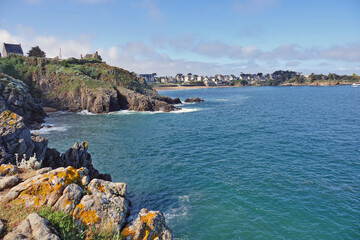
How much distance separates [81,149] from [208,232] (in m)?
16.8

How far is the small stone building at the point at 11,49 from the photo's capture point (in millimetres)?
109438

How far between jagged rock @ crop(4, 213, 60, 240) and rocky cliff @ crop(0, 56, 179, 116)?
73232mm

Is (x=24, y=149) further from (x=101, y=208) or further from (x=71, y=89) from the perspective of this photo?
(x=71, y=89)

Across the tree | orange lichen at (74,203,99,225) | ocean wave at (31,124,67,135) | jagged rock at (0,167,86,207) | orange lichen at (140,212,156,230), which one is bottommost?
ocean wave at (31,124,67,135)

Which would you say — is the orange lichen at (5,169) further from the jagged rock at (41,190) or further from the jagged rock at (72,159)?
the jagged rock at (72,159)

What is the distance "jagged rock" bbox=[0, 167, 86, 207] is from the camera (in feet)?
35.4

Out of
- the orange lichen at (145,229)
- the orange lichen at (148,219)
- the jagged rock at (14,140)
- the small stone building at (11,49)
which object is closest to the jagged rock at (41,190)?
the orange lichen at (145,229)

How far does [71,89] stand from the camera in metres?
84.6

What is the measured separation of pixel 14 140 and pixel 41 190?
1164 centimetres

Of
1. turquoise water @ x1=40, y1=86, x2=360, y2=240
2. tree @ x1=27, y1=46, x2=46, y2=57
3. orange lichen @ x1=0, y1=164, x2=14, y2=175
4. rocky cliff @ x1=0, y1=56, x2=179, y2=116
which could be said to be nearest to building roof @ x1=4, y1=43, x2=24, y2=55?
tree @ x1=27, y1=46, x2=46, y2=57

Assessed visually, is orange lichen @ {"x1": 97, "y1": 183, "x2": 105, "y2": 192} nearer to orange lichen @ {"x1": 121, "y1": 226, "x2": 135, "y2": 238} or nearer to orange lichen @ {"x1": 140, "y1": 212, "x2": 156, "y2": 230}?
orange lichen @ {"x1": 121, "y1": 226, "x2": 135, "y2": 238}

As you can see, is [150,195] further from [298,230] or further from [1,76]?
[1,76]

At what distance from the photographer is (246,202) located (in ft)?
68.9

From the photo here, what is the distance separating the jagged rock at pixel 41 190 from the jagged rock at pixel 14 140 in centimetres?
787
